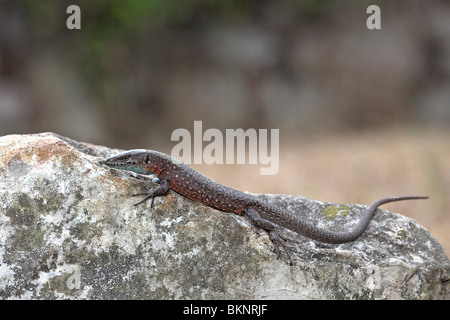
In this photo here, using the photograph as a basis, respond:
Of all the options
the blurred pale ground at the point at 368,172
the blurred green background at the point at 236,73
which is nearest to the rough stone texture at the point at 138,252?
the blurred pale ground at the point at 368,172

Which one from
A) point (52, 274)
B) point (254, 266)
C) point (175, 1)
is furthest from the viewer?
point (175, 1)

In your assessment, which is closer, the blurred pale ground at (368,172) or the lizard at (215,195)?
the lizard at (215,195)

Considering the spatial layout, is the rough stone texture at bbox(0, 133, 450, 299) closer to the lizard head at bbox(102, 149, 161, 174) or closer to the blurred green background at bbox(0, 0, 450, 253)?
the lizard head at bbox(102, 149, 161, 174)

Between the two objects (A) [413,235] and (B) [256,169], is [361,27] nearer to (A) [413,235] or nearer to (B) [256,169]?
(B) [256,169]

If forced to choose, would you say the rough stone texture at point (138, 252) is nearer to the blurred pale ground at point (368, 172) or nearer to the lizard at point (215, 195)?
the lizard at point (215, 195)

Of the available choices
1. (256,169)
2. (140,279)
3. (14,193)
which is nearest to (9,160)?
(14,193)

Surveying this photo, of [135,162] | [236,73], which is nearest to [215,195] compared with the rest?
[135,162]
